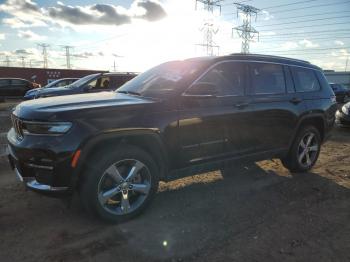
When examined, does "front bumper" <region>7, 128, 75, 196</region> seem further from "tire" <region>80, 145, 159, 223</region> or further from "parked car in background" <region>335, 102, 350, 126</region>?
"parked car in background" <region>335, 102, 350, 126</region>

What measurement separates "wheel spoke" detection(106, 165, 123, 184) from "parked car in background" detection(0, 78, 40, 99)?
23.2 m

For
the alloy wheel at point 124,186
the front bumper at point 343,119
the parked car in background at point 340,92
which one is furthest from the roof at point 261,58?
the parked car in background at point 340,92

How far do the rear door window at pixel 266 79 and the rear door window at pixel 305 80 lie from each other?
1.15 feet

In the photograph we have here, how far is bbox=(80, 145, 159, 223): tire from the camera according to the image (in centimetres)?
372

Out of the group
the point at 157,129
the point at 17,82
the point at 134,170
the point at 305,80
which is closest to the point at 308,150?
the point at 305,80

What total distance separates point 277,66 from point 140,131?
9.29ft

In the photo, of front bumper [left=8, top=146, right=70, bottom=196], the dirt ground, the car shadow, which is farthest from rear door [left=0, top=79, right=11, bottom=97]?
front bumper [left=8, top=146, right=70, bottom=196]

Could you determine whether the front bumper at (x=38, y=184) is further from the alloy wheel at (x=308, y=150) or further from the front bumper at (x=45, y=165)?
the alloy wheel at (x=308, y=150)

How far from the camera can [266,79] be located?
539cm

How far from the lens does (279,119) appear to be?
18.0ft

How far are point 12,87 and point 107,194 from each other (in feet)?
77.3

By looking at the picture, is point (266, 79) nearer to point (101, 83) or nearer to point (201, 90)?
point (201, 90)

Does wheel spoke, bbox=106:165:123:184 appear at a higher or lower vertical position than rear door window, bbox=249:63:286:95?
lower

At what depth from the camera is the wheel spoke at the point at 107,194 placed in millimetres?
3816
